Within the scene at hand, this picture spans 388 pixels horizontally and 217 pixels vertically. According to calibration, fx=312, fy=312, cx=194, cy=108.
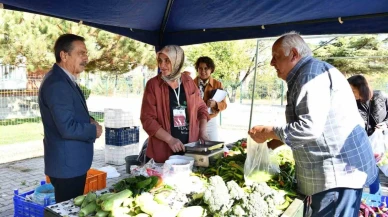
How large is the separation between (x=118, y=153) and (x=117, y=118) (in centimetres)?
70

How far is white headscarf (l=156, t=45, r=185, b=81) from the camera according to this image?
2461 mm

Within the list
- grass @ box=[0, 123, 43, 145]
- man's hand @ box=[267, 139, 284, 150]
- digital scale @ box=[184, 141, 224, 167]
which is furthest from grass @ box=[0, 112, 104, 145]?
man's hand @ box=[267, 139, 284, 150]

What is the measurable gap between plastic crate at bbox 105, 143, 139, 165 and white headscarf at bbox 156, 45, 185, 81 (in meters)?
3.71

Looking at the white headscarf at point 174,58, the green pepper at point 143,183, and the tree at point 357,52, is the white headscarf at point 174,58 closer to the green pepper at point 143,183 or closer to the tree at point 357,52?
the green pepper at point 143,183

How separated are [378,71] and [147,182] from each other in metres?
23.1

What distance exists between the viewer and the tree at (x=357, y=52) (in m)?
19.3

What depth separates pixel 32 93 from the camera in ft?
30.9

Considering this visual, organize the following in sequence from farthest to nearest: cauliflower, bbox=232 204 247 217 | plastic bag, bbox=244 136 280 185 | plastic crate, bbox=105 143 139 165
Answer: plastic crate, bbox=105 143 139 165
plastic bag, bbox=244 136 280 185
cauliflower, bbox=232 204 247 217

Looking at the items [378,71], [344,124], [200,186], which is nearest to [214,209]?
[200,186]

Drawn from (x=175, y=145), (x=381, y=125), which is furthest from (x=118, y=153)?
(x=381, y=125)

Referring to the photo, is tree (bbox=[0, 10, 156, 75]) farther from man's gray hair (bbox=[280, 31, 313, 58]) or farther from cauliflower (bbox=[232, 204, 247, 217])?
cauliflower (bbox=[232, 204, 247, 217])

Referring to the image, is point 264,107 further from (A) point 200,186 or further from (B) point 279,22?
(A) point 200,186

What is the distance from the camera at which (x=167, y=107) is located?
2.51 metres

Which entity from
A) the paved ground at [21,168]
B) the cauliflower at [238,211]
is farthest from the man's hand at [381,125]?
the paved ground at [21,168]
